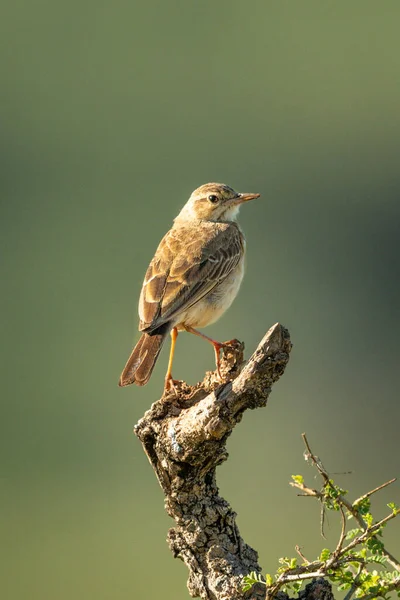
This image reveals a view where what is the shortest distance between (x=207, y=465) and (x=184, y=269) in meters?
2.68

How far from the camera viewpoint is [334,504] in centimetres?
769

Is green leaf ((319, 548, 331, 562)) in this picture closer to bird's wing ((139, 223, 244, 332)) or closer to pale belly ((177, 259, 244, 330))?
bird's wing ((139, 223, 244, 332))

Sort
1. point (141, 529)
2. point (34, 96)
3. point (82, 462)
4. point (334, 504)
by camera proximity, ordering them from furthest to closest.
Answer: point (34, 96), point (82, 462), point (141, 529), point (334, 504)

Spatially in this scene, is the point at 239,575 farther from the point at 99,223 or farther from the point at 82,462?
the point at 99,223

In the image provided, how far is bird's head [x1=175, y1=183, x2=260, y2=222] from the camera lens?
13039 mm

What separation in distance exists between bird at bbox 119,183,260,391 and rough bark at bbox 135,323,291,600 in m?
0.92

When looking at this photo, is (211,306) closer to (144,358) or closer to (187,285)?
(187,285)

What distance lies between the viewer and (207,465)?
887cm

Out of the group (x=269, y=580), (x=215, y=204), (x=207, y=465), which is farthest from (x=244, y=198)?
(x=269, y=580)

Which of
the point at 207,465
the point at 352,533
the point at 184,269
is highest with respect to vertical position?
the point at 184,269

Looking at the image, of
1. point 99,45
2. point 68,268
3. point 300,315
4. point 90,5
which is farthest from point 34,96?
point 300,315

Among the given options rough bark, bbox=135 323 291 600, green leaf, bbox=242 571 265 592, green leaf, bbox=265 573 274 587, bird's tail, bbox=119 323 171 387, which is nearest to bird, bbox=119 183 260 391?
bird's tail, bbox=119 323 171 387

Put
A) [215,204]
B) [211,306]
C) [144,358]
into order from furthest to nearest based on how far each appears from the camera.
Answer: [215,204] < [211,306] < [144,358]

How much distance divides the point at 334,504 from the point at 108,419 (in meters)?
30.6
